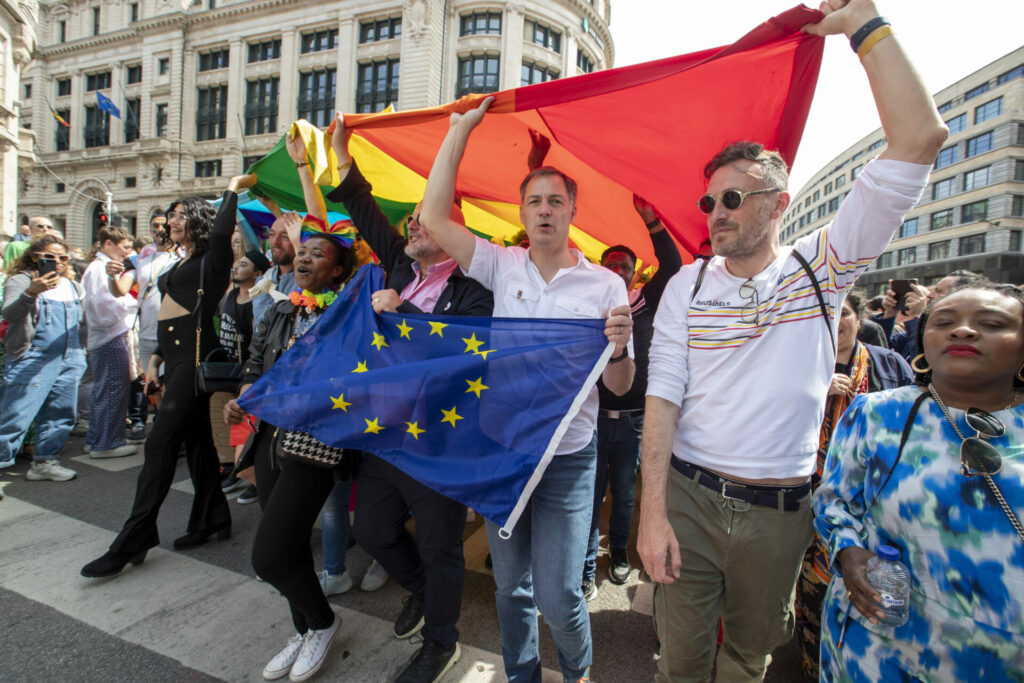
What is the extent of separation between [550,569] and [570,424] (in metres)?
0.57

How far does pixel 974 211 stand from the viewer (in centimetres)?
3981

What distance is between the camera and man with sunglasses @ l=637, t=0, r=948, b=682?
1.60 meters

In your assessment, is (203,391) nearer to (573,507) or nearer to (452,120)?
(452,120)

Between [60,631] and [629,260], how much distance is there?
3.94 metres

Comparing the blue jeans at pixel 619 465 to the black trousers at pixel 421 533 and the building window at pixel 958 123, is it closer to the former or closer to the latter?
the black trousers at pixel 421 533

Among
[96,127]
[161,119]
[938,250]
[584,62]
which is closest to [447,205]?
[584,62]

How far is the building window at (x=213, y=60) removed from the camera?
123 ft

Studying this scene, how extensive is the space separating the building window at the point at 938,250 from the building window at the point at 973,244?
1112 mm

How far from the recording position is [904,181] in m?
1.40

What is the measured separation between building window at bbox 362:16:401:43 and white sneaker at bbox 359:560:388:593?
37754mm

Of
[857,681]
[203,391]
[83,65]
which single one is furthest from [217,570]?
[83,65]

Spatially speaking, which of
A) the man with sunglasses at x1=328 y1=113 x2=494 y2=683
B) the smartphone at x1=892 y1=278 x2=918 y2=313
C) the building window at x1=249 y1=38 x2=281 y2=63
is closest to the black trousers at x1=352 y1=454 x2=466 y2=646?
the man with sunglasses at x1=328 y1=113 x2=494 y2=683

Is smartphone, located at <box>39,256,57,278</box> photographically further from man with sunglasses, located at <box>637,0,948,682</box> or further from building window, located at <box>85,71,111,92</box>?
building window, located at <box>85,71,111,92</box>

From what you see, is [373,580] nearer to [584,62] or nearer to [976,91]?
[584,62]
